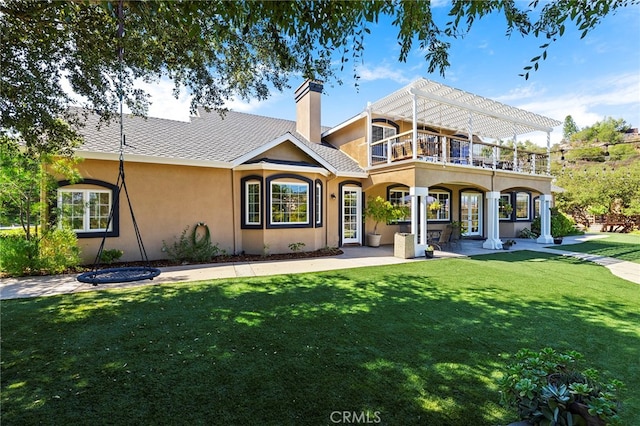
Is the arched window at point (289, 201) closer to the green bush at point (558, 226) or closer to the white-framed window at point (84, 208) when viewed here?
the white-framed window at point (84, 208)

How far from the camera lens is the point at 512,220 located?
17.6 m

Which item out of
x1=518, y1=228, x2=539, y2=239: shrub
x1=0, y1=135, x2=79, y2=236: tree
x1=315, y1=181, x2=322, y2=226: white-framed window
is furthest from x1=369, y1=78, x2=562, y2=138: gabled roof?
x1=0, y1=135, x2=79, y2=236: tree

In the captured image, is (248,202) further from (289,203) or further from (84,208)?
(84,208)

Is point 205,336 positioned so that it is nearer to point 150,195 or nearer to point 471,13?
point 471,13

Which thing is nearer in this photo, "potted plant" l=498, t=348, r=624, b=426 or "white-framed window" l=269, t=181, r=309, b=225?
"potted plant" l=498, t=348, r=624, b=426

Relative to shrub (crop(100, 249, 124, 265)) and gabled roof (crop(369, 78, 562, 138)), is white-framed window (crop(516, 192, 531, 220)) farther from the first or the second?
shrub (crop(100, 249, 124, 265))

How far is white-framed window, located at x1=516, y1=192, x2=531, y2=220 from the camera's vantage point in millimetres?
18125

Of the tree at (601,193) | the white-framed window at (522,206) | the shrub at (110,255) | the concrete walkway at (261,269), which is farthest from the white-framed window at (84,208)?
the tree at (601,193)

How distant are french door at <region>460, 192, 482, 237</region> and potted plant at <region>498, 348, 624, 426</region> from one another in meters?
15.7

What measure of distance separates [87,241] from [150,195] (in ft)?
7.17

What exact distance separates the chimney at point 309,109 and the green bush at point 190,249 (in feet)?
28.6

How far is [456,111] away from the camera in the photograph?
1411 centimetres

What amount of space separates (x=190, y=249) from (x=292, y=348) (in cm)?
728

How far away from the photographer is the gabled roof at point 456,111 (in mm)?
11453
